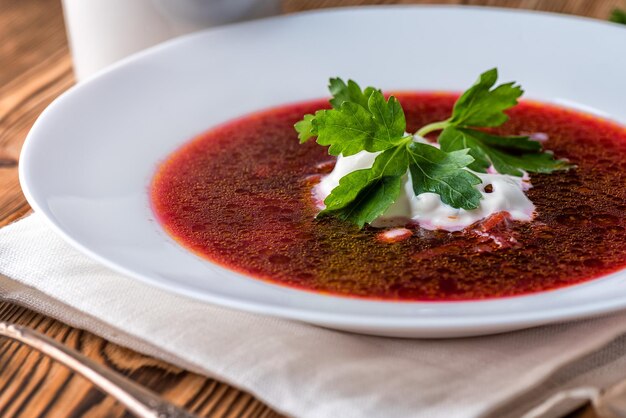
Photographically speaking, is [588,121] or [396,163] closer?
[396,163]

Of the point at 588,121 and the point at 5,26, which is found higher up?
the point at 588,121

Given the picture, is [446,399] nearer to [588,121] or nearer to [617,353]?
[617,353]

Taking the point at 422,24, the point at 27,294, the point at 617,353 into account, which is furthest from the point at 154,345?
the point at 422,24

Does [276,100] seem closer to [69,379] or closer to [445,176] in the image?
[445,176]

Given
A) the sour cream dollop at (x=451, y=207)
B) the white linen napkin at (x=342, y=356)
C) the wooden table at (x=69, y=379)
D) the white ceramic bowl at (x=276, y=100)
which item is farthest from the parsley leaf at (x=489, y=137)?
the wooden table at (x=69, y=379)

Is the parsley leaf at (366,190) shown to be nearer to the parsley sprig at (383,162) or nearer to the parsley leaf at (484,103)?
the parsley sprig at (383,162)

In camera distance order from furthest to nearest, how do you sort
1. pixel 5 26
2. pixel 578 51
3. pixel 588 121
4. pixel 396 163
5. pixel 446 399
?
1. pixel 5 26
2. pixel 578 51
3. pixel 588 121
4. pixel 396 163
5. pixel 446 399

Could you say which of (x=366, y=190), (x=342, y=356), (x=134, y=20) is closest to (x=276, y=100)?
(x=134, y=20)
